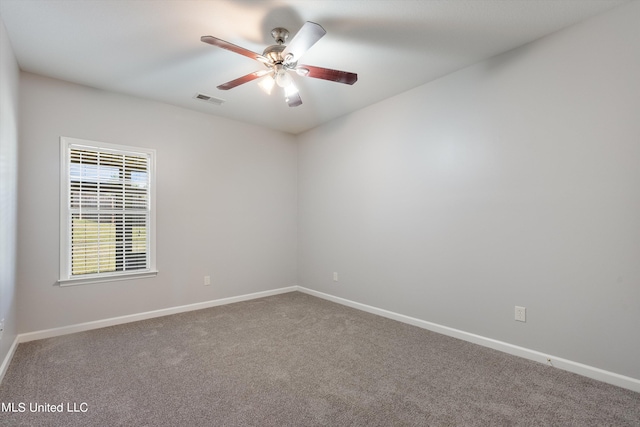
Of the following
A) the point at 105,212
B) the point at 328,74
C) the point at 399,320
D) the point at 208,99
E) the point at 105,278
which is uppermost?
the point at 208,99

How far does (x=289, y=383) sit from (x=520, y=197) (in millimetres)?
2406

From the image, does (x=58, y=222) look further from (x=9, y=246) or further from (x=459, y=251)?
(x=459, y=251)

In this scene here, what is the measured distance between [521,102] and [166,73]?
3.32m

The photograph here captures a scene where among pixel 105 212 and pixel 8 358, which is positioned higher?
pixel 105 212

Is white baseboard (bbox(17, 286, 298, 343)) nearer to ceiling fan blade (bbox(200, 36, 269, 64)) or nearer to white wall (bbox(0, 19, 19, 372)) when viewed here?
white wall (bbox(0, 19, 19, 372))

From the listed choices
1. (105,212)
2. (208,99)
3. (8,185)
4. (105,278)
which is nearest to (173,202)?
(105,212)

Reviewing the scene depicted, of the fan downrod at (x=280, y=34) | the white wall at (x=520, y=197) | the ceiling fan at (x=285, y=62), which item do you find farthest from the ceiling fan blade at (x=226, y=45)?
the white wall at (x=520, y=197)

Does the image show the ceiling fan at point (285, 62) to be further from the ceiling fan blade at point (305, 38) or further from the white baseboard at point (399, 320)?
the white baseboard at point (399, 320)

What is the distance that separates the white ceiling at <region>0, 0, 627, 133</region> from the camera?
2.14 metres

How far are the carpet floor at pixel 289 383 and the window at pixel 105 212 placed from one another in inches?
27.9

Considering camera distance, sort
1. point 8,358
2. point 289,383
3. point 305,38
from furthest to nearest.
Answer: point 8,358
point 289,383
point 305,38

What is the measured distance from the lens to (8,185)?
8.29ft

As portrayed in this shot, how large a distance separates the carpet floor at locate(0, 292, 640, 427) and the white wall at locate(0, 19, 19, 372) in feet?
1.39

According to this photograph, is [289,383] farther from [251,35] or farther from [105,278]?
[251,35]
